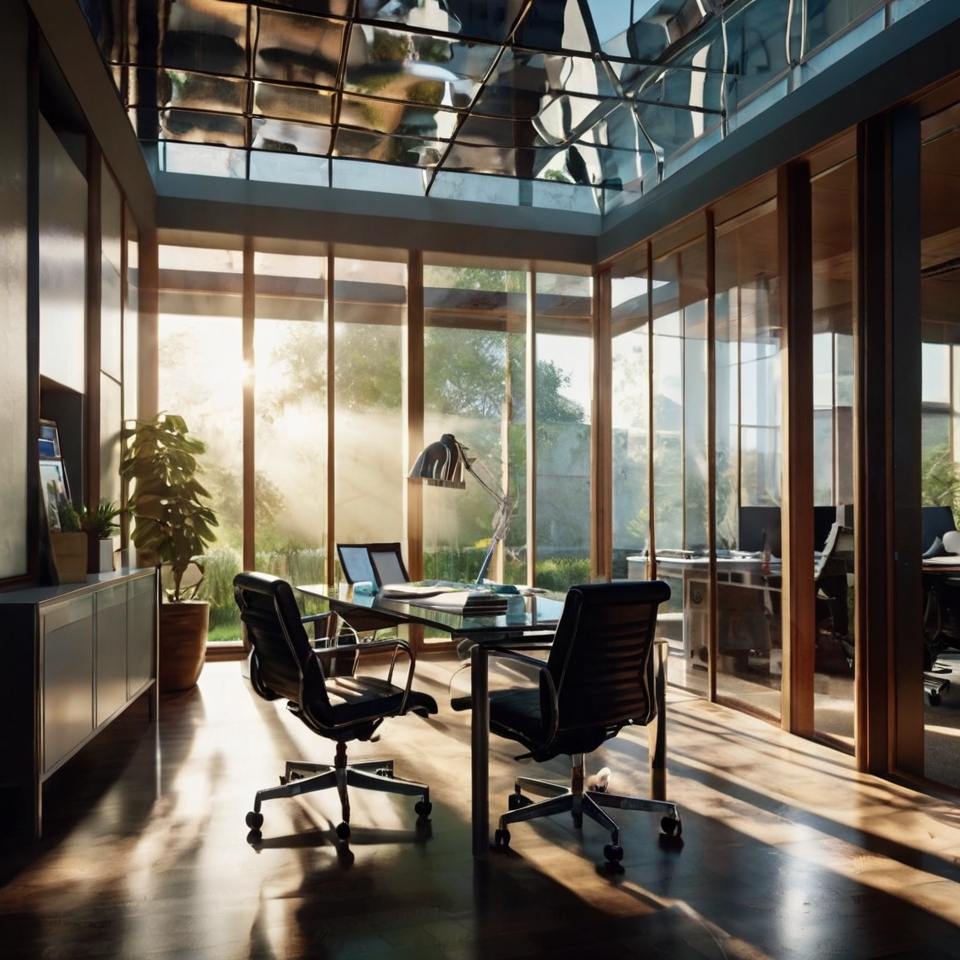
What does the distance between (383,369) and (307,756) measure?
430 centimetres

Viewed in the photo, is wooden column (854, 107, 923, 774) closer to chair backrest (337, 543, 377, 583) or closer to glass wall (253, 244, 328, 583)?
chair backrest (337, 543, 377, 583)

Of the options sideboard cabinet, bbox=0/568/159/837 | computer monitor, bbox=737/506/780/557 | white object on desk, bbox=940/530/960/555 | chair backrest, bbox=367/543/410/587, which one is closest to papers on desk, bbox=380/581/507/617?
chair backrest, bbox=367/543/410/587

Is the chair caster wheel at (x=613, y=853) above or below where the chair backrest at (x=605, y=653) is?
below

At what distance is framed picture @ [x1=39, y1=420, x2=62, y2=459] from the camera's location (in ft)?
18.2

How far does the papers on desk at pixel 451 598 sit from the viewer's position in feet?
14.9

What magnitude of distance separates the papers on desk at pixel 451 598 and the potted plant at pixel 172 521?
2052 mm

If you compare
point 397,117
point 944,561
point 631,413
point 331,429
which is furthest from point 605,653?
point 331,429

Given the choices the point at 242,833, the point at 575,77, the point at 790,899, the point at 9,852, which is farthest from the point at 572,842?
the point at 575,77

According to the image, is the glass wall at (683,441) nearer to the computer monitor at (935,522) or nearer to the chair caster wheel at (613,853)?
the computer monitor at (935,522)

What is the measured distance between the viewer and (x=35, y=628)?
3846mm

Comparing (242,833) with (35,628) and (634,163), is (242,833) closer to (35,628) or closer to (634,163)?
(35,628)

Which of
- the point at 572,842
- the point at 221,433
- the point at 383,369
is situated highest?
the point at 383,369

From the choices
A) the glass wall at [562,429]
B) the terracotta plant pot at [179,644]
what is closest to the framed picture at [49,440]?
the terracotta plant pot at [179,644]

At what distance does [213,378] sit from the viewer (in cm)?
830
